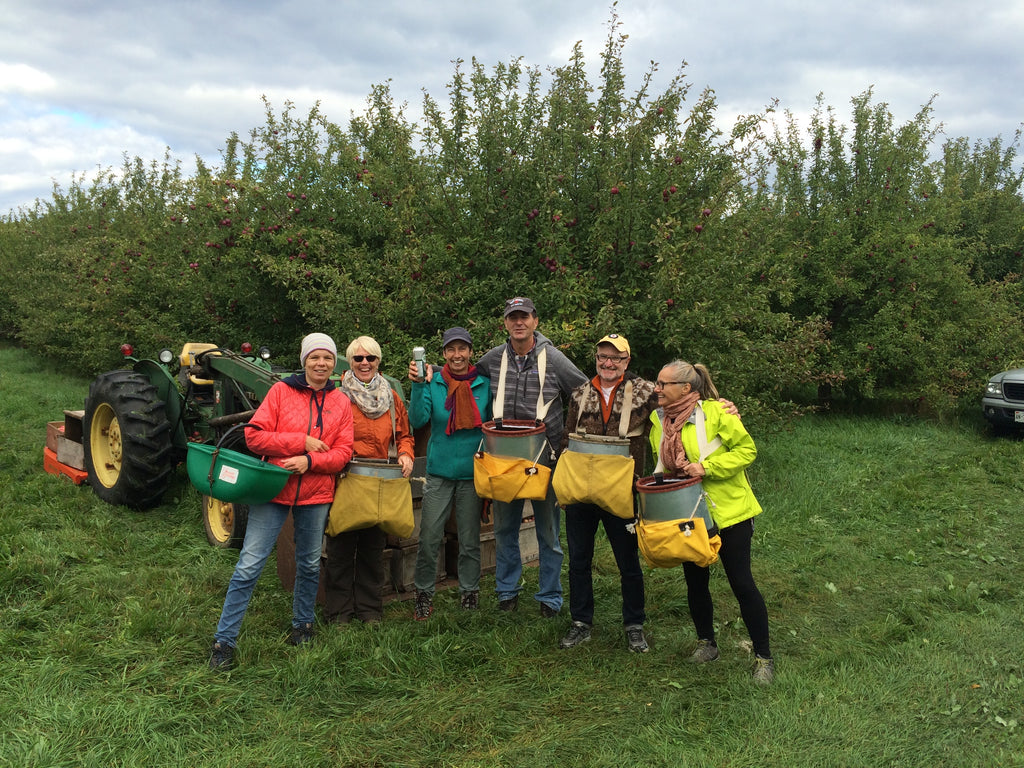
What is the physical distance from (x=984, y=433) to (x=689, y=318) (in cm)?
790

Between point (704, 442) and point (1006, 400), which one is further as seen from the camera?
point (1006, 400)

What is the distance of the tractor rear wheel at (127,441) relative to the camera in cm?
603

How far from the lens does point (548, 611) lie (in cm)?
444

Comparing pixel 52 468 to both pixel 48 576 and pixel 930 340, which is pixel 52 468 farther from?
pixel 930 340

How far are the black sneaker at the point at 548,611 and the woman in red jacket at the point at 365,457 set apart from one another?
96 centimetres

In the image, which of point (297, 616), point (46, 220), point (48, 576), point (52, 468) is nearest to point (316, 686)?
point (297, 616)

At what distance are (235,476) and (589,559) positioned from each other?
6.37ft

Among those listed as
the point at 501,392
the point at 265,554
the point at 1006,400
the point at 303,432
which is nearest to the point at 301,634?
the point at 265,554

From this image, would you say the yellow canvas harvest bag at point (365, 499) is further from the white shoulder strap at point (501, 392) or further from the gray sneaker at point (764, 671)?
the gray sneaker at point (764, 671)

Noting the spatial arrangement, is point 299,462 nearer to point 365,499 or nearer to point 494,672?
point 365,499

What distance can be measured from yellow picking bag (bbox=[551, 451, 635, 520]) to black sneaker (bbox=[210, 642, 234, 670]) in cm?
186

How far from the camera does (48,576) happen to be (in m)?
4.68

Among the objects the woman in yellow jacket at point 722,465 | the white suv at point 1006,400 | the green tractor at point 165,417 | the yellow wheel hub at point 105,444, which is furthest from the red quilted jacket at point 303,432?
the white suv at point 1006,400

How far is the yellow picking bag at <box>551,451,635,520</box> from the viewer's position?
12.1ft
